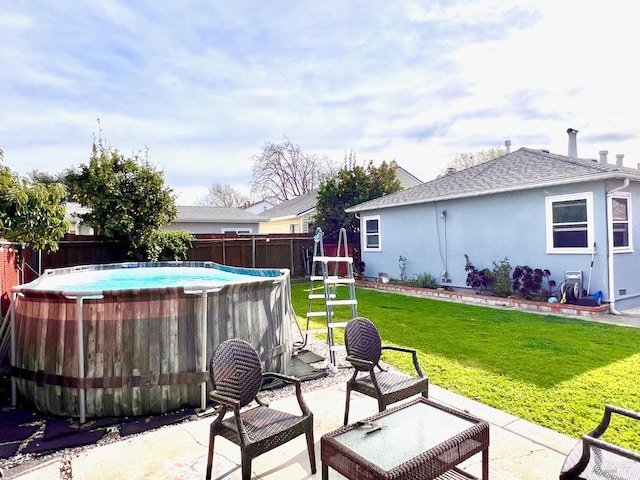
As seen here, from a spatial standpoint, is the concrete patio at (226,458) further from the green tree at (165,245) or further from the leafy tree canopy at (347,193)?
the leafy tree canopy at (347,193)

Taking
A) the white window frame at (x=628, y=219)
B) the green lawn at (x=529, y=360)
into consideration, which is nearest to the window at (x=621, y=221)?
the white window frame at (x=628, y=219)

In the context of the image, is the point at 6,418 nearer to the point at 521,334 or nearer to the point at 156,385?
the point at 156,385

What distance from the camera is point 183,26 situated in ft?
25.2

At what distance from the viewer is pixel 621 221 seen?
9.24 m

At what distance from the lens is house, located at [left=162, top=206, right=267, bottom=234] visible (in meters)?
18.9

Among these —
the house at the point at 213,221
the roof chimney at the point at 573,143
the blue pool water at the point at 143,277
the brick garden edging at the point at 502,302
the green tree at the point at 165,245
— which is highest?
the roof chimney at the point at 573,143

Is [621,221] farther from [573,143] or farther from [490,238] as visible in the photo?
[573,143]

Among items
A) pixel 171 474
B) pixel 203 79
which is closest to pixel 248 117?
pixel 203 79

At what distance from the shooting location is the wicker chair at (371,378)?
3266 mm

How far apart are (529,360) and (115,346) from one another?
17.3 ft

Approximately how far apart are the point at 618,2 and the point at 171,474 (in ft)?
33.4

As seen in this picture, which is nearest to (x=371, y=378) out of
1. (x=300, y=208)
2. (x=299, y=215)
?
(x=299, y=215)

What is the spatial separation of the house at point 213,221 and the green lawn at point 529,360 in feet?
39.6

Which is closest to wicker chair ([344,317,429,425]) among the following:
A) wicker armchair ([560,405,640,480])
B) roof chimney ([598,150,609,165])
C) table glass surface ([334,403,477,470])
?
table glass surface ([334,403,477,470])
